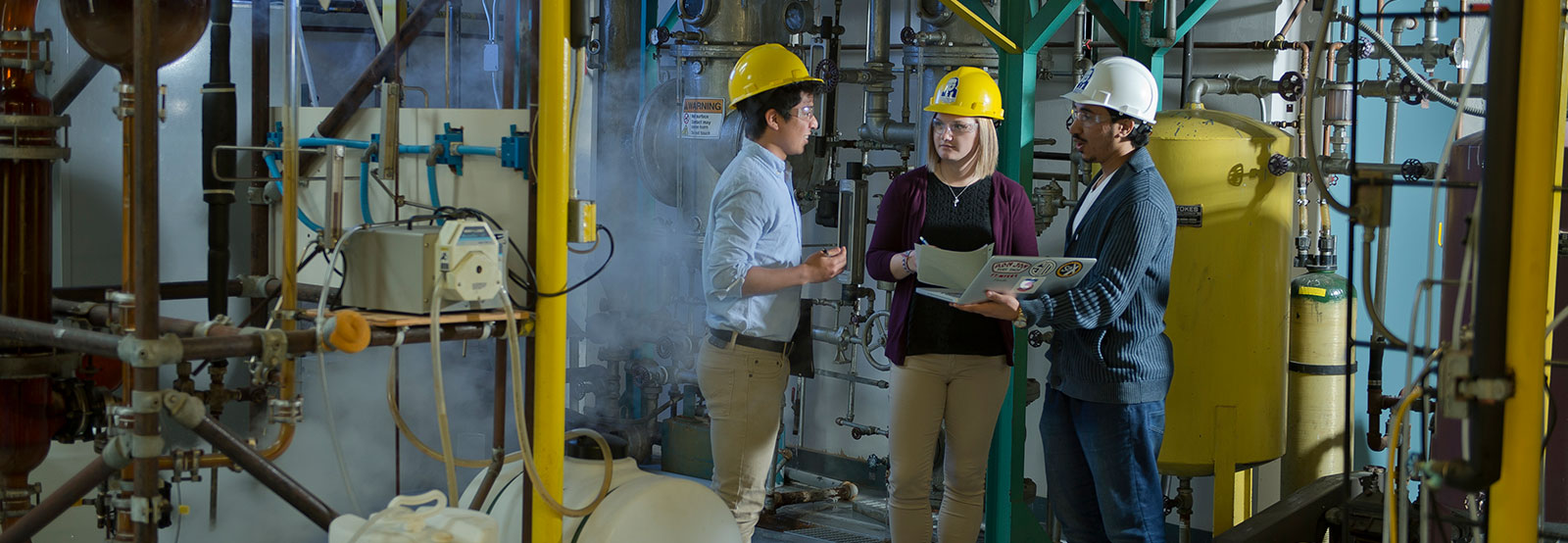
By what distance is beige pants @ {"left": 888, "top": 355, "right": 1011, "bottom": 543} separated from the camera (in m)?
3.25

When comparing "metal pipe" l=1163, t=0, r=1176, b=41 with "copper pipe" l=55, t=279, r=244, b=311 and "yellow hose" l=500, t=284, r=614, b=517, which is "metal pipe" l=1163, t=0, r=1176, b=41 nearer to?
"yellow hose" l=500, t=284, r=614, b=517

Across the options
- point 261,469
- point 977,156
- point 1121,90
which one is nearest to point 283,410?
point 261,469

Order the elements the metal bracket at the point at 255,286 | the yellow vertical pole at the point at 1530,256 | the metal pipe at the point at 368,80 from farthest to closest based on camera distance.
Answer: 1. the metal bracket at the point at 255,286
2. the metal pipe at the point at 368,80
3. the yellow vertical pole at the point at 1530,256

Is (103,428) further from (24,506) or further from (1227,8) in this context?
(1227,8)

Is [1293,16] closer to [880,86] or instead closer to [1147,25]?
[1147,25]

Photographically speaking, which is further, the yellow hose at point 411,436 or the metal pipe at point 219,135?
the metal pipe at point 219,135

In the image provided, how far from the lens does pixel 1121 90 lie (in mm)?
3172

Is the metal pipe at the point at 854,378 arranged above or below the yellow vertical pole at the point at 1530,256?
below

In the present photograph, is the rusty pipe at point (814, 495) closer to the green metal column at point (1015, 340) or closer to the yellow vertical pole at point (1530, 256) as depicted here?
the green metal column at point (1015, 340)

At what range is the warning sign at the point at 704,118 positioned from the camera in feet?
15.8

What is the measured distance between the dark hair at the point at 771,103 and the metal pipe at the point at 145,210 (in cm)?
162

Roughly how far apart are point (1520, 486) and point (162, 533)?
3.60 meters

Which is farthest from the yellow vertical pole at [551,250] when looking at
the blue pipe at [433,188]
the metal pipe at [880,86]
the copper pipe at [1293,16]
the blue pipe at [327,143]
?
the copper pipe at [1293,16]

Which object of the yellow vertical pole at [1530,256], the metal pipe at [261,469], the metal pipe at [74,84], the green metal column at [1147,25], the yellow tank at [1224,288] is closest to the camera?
the yellow vertical pole at [1530,256]
